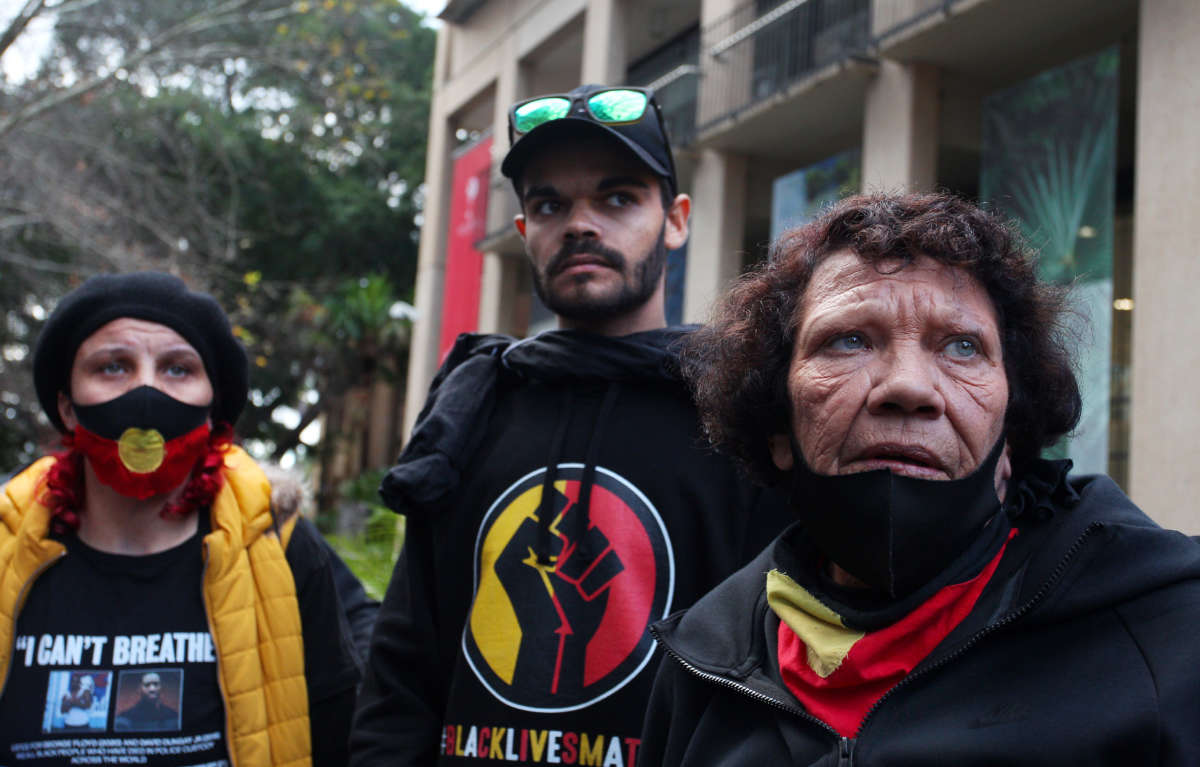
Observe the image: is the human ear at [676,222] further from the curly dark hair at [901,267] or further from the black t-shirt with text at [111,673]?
the black t-shirt with text at [111,673]

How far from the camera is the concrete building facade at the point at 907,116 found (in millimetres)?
7762

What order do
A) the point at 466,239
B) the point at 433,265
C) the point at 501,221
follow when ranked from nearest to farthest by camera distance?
1. the point at 501,221
2. the point at 466,239
3. the point at 433,265

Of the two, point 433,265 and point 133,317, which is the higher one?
point 433,265

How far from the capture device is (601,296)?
98.8 inches

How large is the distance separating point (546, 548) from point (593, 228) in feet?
2.34

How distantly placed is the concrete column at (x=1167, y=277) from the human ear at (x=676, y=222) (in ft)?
19.6

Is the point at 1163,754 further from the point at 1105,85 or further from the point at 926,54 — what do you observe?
the point at 926,54

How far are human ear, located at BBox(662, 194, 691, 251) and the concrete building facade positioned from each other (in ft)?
1.56

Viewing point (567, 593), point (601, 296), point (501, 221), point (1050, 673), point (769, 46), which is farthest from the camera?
point (501, 221)

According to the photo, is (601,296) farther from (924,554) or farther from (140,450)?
(140,450)

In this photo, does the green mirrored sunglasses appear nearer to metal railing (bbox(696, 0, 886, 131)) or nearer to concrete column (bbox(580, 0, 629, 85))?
metal railing (bbox(696, 0, 886, 131))

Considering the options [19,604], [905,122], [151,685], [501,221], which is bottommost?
[151,685]

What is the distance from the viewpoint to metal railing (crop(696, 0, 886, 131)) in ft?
38.7

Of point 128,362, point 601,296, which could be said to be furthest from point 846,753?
point 128,362
